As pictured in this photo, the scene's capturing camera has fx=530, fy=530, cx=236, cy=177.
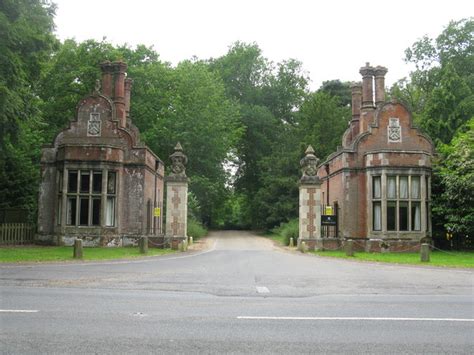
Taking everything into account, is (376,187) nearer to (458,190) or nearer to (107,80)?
(458,190)

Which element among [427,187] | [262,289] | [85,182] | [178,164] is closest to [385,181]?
[427,187]

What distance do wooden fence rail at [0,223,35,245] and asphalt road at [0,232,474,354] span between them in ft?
41.5

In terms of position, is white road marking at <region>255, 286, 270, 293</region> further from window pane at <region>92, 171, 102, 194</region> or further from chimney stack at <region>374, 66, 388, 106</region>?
chimney stack at <region>374, 66, 388, 106</region>

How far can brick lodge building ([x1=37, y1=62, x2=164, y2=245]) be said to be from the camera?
27000 mm

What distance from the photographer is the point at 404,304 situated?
9.80 meters

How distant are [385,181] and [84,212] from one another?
15620 mm

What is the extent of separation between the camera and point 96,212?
1079 inches

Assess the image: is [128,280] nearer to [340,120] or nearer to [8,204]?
[8,204]

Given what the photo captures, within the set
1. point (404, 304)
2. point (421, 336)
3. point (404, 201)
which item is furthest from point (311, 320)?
point (404, 201)

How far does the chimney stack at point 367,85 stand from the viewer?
31406mm

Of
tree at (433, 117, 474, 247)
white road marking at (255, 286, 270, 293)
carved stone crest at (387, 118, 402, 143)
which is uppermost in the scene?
carved stone crest at (387, 118, 402, 143)

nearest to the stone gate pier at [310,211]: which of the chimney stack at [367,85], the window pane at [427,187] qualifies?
the window pane at [427,187]

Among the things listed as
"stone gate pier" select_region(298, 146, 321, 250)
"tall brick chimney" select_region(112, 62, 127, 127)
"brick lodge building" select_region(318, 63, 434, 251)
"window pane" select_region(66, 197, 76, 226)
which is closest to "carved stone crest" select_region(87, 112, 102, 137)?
"tall brick chimney" select_region(112, 62, 127, 127)

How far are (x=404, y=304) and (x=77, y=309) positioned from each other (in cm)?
583
